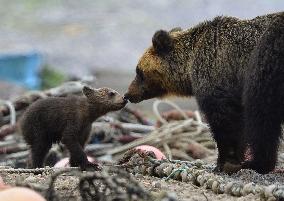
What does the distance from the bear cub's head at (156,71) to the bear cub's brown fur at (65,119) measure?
0.21 meters

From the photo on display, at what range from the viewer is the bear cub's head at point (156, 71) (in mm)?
8594

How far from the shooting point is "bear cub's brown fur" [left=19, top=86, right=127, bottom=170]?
27.2 ft

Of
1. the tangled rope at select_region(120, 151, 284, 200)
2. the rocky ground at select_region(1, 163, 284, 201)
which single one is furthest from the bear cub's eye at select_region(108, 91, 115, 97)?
the rocky ground at select_region(1, 163, 284, 201)

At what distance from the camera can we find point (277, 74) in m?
7.05

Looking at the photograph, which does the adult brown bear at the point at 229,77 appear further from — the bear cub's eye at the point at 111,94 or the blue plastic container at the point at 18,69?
the blue plastic container at the point at 18,69

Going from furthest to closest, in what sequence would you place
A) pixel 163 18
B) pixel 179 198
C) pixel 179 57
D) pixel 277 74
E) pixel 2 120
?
pixel 163 18
pixel 2 120
pixel 179 57
pixel 277 74
pixel 179 198

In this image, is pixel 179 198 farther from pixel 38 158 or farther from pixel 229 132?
pixel 38 158

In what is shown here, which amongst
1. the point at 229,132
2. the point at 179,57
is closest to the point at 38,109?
the point at 179,57

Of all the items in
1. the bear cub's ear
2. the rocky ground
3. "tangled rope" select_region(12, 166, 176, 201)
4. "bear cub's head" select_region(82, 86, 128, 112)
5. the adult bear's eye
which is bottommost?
the rocky ground

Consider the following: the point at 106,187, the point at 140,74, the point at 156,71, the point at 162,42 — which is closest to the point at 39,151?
the point at 140,74

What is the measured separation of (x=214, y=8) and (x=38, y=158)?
64.8ft

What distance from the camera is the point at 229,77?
309 inches

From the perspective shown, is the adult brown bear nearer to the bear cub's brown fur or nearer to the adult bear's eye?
the adult bear's eye

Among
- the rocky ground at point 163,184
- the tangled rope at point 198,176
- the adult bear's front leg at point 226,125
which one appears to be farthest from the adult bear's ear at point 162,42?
the rocky ground at point 163,184
